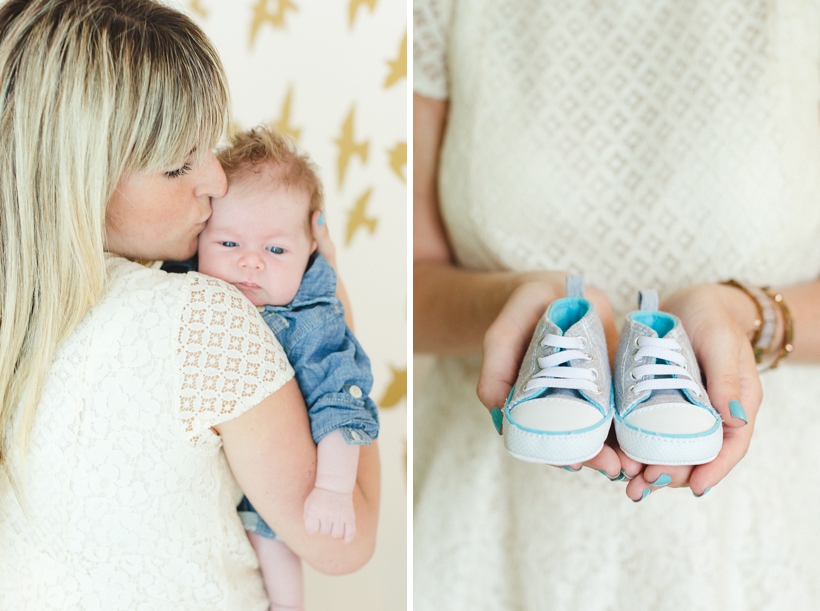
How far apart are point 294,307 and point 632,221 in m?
0.45

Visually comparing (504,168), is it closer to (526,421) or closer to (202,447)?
(526,421)

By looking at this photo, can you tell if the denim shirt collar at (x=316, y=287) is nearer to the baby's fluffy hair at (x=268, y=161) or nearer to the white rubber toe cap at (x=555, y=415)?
the baby's fluffy hair at (x=268, y=161)

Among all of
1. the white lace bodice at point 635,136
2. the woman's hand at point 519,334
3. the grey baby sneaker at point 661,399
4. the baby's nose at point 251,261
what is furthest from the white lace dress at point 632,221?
the baby's nose at point 251,261

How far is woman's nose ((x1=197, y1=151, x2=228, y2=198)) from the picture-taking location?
0.70 m

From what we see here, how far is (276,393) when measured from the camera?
0.65 meters

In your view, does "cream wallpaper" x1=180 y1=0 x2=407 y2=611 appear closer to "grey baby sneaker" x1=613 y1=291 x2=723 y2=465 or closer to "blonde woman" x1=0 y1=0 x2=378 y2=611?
"blonde woman" x1=0 y1=0 x2=378 y2=611

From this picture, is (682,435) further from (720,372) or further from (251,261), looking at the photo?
(251,261)

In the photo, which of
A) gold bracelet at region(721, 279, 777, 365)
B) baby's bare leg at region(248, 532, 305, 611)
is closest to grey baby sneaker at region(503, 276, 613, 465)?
gold bracelet at region(721, 279, 777, 365)

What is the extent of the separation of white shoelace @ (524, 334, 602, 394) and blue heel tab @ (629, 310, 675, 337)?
0.09 m

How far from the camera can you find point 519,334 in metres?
0.73

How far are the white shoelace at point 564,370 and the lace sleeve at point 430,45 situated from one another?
1.59 ft

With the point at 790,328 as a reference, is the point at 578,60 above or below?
above

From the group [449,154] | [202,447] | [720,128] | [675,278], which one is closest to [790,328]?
[675,278]

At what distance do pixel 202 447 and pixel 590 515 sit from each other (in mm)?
506
